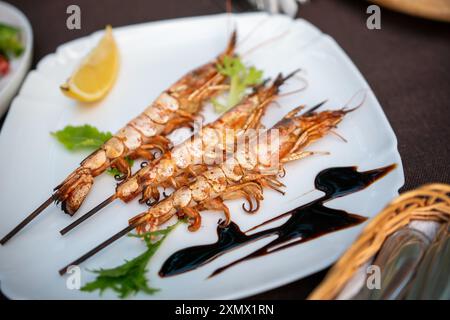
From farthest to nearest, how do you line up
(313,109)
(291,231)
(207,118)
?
1. (207,118)
2. (313,109)
3. (291,231)

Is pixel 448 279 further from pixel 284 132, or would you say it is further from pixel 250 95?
pixel 250 95

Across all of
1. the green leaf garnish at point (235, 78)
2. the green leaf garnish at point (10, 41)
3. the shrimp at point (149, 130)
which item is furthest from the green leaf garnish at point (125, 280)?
the green leaf garnish at point (10, 41)

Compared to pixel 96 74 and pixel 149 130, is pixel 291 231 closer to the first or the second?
pixel 149 130

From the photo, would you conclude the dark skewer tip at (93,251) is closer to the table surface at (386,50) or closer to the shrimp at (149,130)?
the shrimp at (149,130)

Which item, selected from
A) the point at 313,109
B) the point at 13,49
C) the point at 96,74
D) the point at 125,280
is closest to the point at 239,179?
the point at 313,109

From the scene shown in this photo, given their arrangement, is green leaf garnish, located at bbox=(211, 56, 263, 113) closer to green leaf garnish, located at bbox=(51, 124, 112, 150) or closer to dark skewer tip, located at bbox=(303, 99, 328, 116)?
dark skewer tip, located at bbox=(303, 99, 328, 116)

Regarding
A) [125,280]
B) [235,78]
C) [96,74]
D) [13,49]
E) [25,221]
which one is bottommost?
[125,280]

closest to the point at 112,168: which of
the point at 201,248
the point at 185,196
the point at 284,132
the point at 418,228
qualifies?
the point at 185,196
